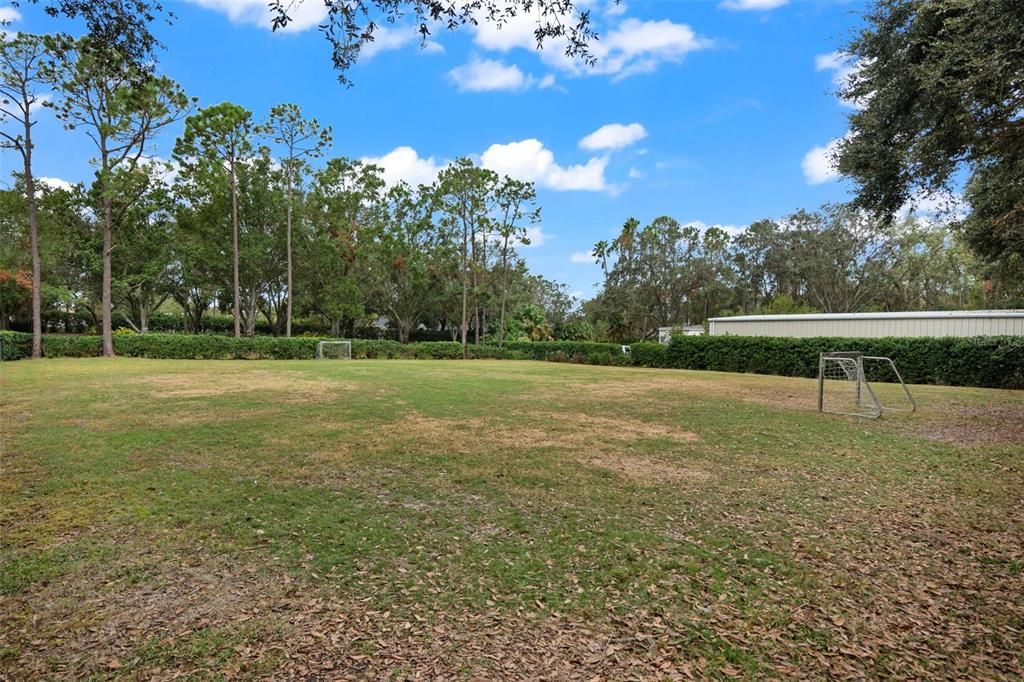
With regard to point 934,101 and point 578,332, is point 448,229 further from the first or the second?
point 934,101

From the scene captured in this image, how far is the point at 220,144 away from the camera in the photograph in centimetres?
2495

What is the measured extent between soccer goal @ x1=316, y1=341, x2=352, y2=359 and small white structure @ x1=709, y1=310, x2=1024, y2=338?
56.8 ft

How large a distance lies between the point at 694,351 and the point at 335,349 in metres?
16.7

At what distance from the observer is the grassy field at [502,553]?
2203 millimetres

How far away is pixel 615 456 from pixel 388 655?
393cm

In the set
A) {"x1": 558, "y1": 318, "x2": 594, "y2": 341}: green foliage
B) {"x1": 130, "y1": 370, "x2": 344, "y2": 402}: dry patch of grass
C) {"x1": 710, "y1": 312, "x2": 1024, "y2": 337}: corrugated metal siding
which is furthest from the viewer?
{"x1": 558, "y1": 318, "x2": 594, "y2": 341}: green foliage

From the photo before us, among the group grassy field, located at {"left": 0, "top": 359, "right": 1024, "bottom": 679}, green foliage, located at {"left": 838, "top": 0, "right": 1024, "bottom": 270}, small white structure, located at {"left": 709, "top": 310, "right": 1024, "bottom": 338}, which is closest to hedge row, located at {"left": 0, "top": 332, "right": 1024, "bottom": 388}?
small white structure, located at {"left": 709, "top": 310, "right": 1024, "bottom": 338}

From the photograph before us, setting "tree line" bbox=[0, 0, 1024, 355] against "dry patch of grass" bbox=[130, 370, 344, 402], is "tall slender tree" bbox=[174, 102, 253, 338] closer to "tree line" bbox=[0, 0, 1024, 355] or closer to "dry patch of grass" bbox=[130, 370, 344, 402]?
"tree line" bbox=[0, 0, 1024, 355]

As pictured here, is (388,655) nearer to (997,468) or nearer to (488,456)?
(488,456)

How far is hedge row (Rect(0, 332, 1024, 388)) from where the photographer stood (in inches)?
552

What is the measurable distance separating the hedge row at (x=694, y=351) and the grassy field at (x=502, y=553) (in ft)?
31.5

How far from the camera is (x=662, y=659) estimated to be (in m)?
2.18

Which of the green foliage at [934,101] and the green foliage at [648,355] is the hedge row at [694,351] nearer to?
the green foliage at [648,355]

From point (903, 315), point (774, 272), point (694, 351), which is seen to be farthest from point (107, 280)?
point (774, 272)
